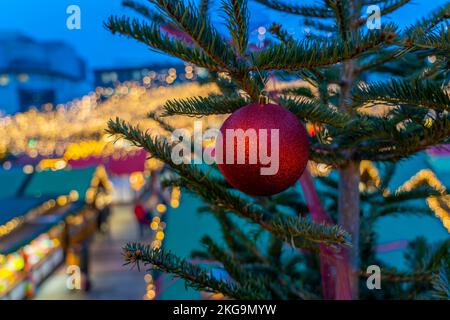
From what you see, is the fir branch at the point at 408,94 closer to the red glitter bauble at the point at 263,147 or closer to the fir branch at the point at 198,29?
the red glitter bauble at the point at 263,147

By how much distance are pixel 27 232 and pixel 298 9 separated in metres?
5.67

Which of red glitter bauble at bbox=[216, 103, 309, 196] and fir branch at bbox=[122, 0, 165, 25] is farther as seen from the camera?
fir branch at bbox=[122, 0, 165, 25]

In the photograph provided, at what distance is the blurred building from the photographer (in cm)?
1323

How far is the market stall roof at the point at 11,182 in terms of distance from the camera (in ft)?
29.4

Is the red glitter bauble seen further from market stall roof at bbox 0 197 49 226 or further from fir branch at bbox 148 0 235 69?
market stall roof at bbox 0 197 49 226

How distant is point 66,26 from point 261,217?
0.98 metres

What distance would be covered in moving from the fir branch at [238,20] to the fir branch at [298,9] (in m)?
0.74

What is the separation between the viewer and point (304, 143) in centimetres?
105

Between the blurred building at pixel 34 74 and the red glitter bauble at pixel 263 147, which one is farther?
the blurred building at pixel 34 74

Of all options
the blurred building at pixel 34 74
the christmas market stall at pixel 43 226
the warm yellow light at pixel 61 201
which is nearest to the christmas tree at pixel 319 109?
the christmas market stall at pixel 43 226

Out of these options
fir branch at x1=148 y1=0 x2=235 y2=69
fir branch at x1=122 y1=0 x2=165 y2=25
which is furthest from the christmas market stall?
fir branch at x1=148 y1=0 x2=235 y2=69

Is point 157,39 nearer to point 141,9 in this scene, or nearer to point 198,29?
point 198,29

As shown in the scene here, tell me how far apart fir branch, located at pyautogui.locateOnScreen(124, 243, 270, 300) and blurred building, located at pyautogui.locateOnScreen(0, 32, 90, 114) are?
1204cm

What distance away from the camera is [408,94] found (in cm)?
112
